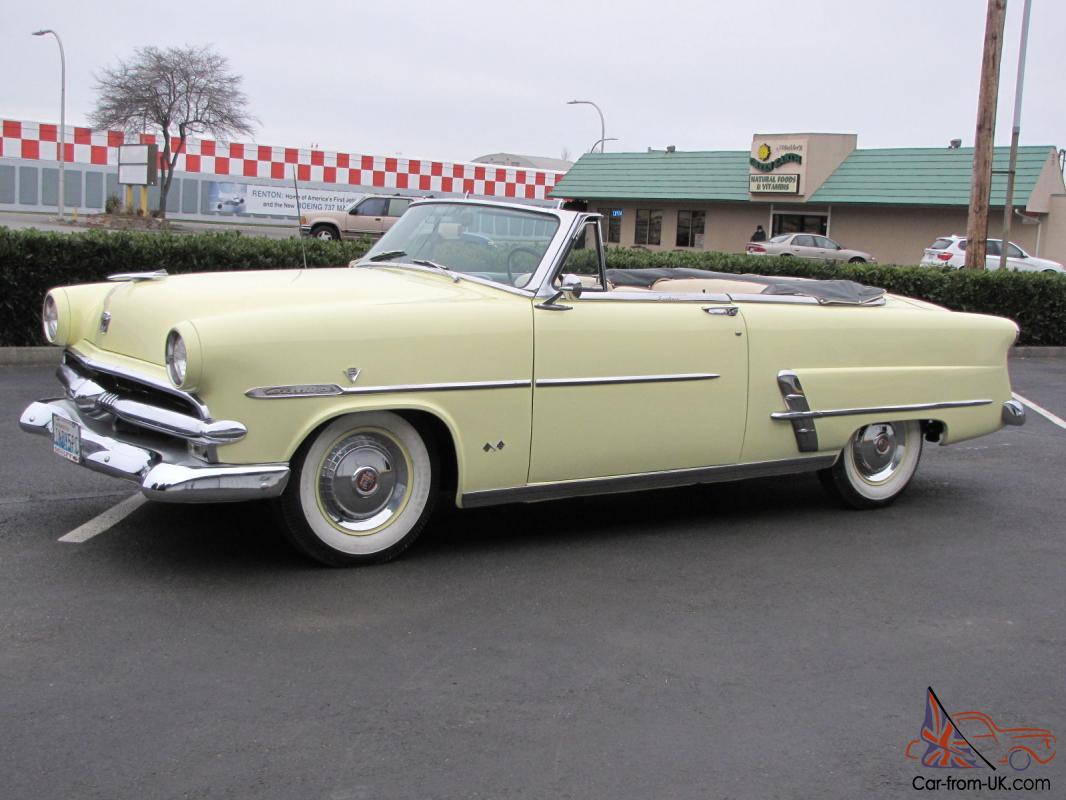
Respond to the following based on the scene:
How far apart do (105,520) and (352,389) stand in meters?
1.57

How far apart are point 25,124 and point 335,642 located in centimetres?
3156

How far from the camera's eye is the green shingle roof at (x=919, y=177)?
106 ft

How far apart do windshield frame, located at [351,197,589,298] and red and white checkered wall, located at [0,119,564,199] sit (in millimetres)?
27393

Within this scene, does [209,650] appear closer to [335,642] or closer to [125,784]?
[335,642]

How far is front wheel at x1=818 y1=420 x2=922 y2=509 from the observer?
6.13 meters

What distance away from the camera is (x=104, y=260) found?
35.1ft

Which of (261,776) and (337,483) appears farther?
(337,483)

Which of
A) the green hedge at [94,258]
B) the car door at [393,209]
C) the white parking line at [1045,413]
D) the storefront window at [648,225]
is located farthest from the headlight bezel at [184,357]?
the storefront window at [648,225]

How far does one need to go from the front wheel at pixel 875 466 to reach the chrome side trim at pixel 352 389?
218 centimetres

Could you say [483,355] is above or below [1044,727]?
above

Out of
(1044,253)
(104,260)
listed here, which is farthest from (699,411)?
(1044,253)

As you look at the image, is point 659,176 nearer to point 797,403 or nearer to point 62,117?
point 62,117

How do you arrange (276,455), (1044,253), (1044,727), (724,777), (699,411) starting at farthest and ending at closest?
(1044,253) < (699,411) < (276,455) < (1044,727) < (724,777)

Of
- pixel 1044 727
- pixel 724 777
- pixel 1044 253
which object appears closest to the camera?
pixel 724 777
